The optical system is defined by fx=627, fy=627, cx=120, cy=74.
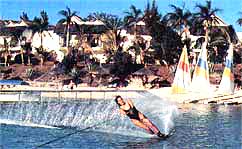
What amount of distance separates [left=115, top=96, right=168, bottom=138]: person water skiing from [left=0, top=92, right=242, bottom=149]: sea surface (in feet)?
1.07

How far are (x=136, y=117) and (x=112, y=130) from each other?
2228mm

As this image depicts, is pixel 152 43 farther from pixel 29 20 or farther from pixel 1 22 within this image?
pixel 1 22

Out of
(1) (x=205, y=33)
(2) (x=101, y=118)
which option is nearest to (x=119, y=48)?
(1) (x=205, y=33)

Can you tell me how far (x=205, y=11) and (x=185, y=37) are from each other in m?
3.72

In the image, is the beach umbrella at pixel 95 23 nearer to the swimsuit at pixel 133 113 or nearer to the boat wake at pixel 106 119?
the boat wake at pixel 106 119

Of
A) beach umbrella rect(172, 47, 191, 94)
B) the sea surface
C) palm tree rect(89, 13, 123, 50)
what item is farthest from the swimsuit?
palm tree rect(89, 13, 123, 50)

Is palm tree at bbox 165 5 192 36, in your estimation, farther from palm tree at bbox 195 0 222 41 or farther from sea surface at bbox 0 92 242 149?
sea surface at bbox 0 92 242 149

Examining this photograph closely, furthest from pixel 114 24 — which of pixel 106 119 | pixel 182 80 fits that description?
pixel 106 119

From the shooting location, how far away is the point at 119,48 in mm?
68938

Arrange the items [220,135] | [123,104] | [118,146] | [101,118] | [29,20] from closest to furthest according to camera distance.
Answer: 1. [118,146]
2. [123,104]
3. [220,135]
4. [101,118]
5. [29,20]

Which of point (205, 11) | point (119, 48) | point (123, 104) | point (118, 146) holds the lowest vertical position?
point (118, 146)

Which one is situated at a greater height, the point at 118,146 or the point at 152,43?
the point at 152,43

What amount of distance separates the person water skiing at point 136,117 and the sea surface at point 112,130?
0.32 metres

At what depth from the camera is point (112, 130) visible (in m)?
27.0
